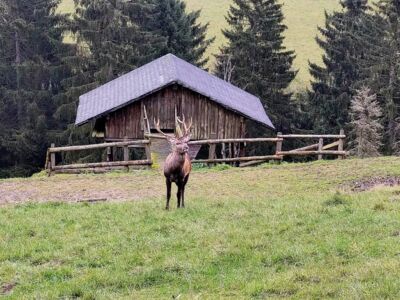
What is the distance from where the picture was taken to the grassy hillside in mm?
70312

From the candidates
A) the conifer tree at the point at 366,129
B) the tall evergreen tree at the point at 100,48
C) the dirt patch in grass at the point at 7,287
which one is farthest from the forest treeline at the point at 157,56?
the dirt patch in grass at the point at 7,287

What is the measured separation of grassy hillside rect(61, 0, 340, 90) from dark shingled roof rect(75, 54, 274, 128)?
110 feet

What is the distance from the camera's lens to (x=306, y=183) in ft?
61.9

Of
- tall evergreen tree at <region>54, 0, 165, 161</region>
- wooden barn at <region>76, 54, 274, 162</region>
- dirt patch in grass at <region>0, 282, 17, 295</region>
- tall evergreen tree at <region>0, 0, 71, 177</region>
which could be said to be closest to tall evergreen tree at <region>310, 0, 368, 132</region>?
tall evergreen tree at <region>54, 0, 165, 161</region>

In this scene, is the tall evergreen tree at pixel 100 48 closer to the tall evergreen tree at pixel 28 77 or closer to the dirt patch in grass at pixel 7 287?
the tall evergreen tree at pixel 28 77

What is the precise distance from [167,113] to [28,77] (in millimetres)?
25920

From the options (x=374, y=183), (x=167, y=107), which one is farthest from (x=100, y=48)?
(x=374, y=183)

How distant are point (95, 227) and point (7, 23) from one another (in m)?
42.8

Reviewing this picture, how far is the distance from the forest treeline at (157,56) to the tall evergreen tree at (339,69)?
0.30 feet

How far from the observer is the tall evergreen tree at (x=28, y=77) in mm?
48938

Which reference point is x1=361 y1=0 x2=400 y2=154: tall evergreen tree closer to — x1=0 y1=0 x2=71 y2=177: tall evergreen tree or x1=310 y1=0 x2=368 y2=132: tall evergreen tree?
x1=310 y1=0 x2=368 y2=132: tall evergreen tree

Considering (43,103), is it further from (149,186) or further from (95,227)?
(95,227)

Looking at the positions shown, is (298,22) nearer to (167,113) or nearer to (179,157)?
(167,113)

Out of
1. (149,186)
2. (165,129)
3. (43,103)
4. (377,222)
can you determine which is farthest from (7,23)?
(377,222)
